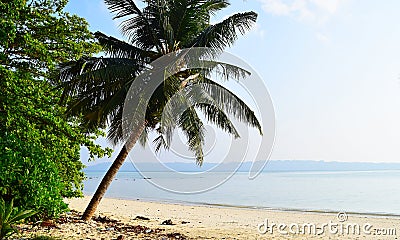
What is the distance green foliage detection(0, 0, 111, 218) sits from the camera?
282 inches

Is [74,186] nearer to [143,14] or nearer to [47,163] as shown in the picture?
[47,163]

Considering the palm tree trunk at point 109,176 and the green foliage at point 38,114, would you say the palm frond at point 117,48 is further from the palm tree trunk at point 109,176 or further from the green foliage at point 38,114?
the palm tree trunk at point 109,176

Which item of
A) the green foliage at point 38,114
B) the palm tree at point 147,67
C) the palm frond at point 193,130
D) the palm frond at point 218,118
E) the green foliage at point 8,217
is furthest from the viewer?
the palm frond at point 218,118

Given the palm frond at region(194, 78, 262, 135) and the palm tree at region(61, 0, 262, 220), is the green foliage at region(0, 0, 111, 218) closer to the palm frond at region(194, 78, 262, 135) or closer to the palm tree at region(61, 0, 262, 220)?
the palm tree at region(61, 0, 262, 220)

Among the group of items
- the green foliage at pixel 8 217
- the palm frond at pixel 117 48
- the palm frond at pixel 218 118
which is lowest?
the green foliage at pixel 8 217

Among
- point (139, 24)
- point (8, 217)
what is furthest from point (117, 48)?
point (8, 217)

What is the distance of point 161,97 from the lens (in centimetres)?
963

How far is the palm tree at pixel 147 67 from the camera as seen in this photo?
31.3ft

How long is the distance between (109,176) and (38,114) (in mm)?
2851

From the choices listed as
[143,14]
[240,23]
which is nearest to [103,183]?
[143,14]

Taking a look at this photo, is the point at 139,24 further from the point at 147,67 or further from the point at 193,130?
the point at 193,130

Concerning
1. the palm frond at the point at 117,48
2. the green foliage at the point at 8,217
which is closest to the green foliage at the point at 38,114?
the green foliage at the point at 8,217

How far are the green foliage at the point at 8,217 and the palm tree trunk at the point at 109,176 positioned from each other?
378cm

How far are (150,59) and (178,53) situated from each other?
936 mm
